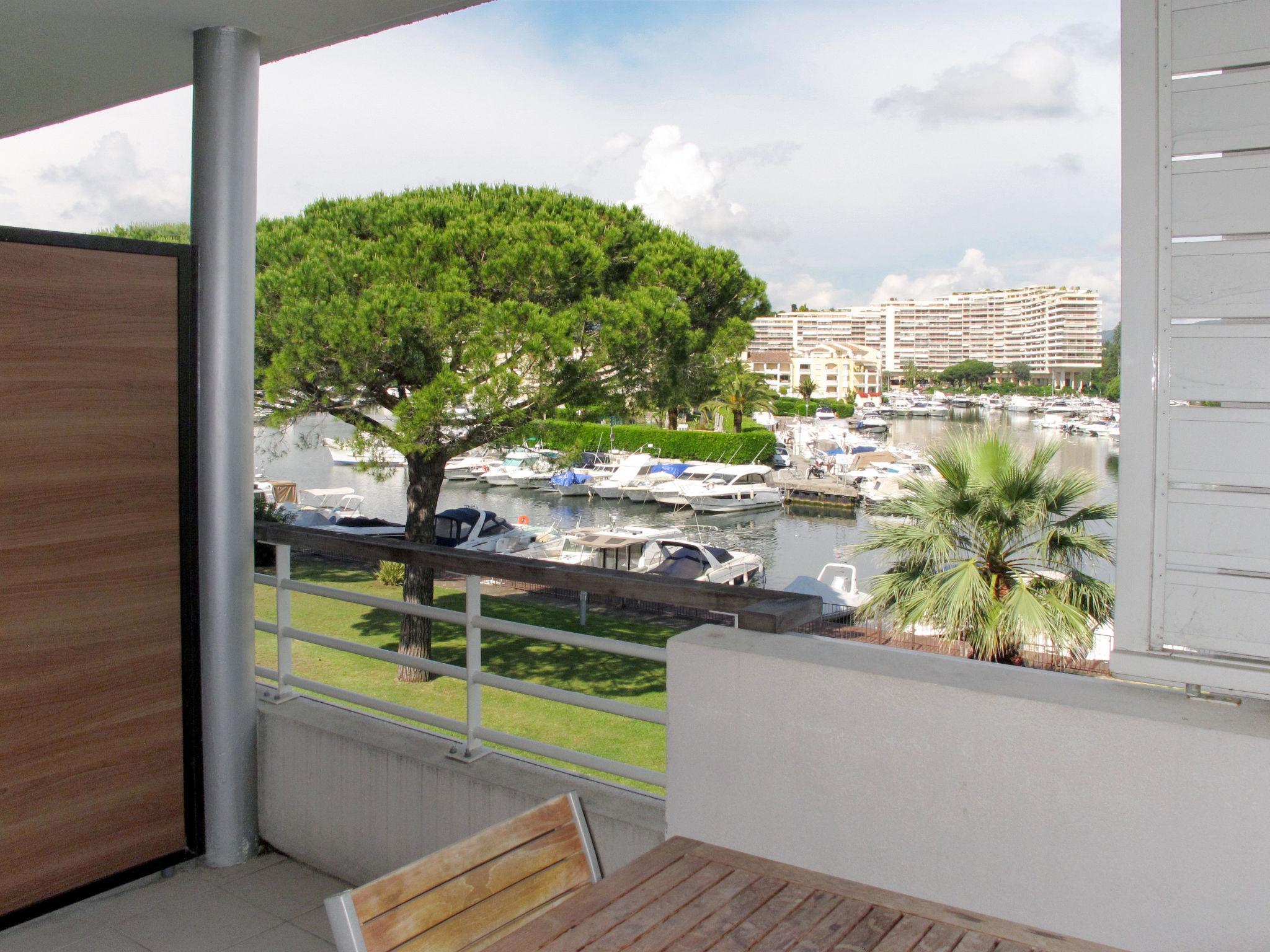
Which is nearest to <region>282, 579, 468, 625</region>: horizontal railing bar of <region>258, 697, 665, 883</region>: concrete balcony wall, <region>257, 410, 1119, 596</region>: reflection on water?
<region>258, 697, 665, 883</region>: concrete balcony wall

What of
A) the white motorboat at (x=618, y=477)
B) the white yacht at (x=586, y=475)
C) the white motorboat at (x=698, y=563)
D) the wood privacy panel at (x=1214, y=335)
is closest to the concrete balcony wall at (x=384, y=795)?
the wood privacy panel at (x=1214, y=335)

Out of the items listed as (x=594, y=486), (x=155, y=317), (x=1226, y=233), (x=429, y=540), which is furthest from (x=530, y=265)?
(x=594, y=486)

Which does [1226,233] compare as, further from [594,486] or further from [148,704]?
[594,486]

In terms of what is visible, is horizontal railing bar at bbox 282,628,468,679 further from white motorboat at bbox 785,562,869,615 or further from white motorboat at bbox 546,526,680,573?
white motorboat at bbox 546,526,680,573

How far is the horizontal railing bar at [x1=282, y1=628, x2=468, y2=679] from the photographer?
2562mm

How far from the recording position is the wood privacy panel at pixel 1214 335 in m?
1.54

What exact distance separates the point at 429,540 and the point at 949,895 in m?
14.8

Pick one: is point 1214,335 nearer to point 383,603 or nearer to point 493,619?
point 493,619

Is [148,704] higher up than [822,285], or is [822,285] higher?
[822,285]

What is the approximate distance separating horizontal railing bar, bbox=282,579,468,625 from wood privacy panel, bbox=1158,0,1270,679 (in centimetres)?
153

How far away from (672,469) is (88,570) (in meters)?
36.7

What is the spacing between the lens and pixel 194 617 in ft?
9.04

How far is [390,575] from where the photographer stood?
811 inches

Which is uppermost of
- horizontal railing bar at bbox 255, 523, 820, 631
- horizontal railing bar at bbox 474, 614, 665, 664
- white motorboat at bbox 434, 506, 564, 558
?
horizontal railing bar at bbox 255, 523, 820, 631
